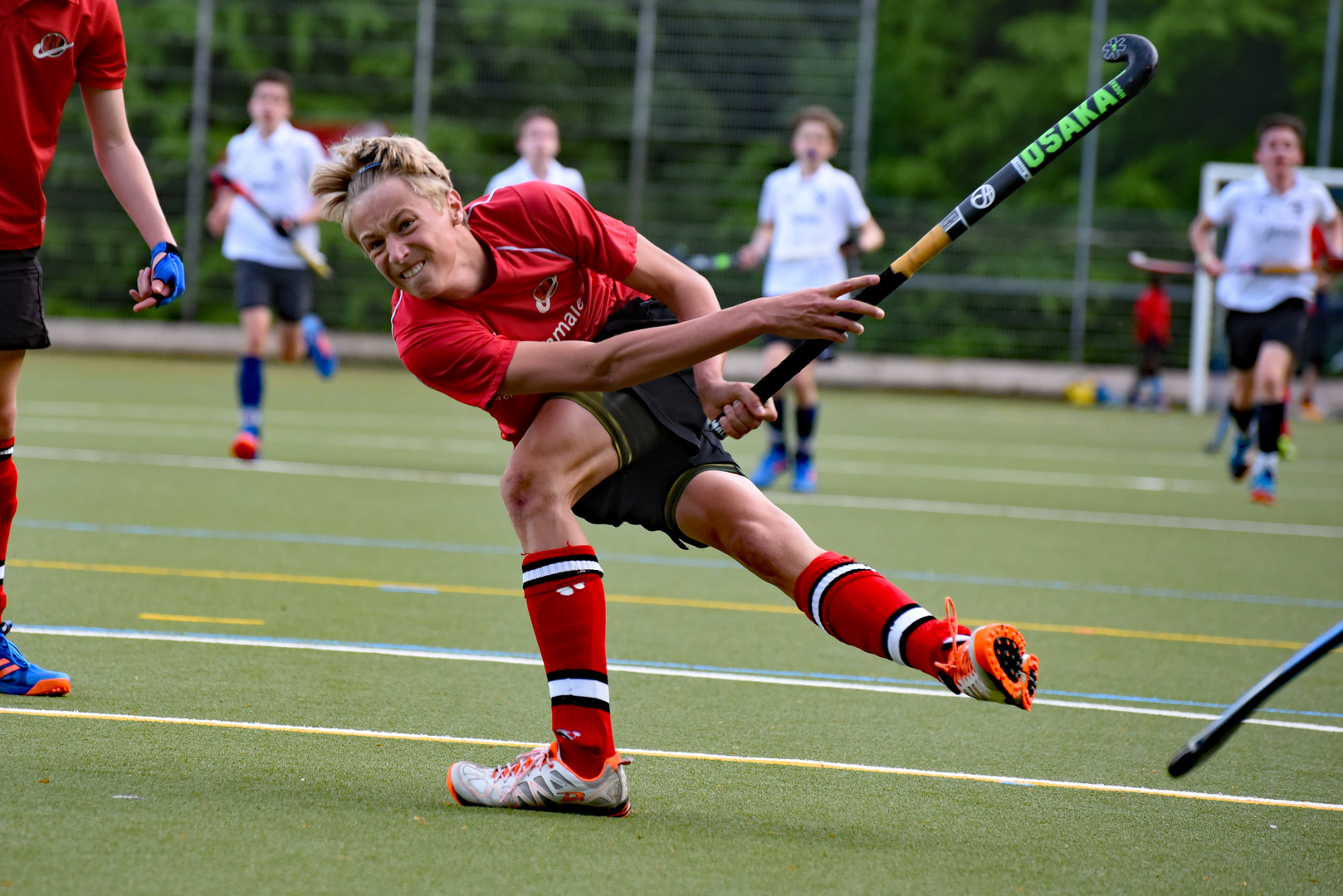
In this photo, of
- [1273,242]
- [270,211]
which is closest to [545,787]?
[1273,242]

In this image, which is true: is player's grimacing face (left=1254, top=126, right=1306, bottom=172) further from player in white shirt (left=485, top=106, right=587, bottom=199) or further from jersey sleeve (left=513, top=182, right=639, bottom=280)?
jersey sleeve (left=513, top=182, right=639, bottom=280)

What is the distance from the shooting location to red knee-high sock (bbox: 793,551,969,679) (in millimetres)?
2918

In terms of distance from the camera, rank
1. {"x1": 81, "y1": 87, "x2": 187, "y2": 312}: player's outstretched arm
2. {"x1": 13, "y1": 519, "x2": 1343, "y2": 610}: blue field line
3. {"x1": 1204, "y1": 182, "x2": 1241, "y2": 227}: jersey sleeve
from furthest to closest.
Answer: {"x1": 1204, "y1": 182, "x2": 1241, "y2": 227}: jersey sleeve
{"x1": 13, "y1": 519, "x2": 1343, "y2": 610}: blue field line
{"x1": 81, "y1": 87, "x2": 187, "y2": 312}: player's outstretched arm

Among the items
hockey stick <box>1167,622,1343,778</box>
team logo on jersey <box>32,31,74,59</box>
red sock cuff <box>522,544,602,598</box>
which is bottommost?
hockey stick <box>1167,622,1343,778</box>

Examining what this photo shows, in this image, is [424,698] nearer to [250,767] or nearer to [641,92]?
[250,767]

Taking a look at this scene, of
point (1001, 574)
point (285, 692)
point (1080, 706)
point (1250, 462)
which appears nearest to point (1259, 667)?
point (1080, 706)

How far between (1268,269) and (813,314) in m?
7.06

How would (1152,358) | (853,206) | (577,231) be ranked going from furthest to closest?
(1152,358) → (853,206) → (577,231)

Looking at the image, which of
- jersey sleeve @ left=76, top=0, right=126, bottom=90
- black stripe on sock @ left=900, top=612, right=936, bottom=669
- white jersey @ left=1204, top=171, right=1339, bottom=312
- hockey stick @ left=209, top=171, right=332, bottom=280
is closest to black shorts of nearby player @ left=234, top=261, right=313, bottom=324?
hockey stick @ left=209, top=171, right=332, bottom=280

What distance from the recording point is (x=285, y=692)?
3.80 metres

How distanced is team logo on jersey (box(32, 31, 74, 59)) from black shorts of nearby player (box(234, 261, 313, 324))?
5967mm

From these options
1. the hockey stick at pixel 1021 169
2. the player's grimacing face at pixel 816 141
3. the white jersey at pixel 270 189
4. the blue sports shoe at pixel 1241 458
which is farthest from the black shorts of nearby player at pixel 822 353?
the white jersey at pixel 270 189

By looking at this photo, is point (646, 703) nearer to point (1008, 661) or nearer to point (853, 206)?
point (1008, 661)

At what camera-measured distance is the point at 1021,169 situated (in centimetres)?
307
